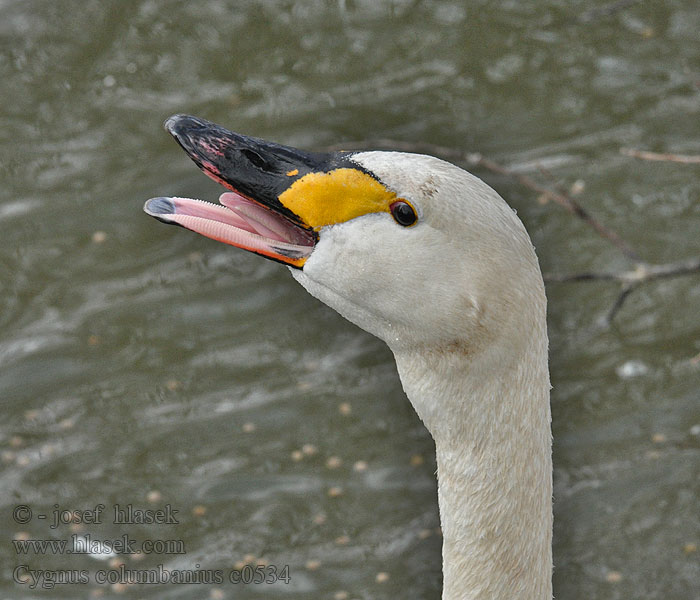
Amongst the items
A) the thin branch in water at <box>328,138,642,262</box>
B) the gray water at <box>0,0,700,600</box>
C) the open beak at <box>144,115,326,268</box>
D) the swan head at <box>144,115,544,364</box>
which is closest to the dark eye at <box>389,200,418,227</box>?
the swan head at <box>144,115,544,364</box>

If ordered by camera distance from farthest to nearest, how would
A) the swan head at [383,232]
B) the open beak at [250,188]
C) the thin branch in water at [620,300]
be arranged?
the thin branch in water at [620,300], the open beak at [250,188], the swan head at [383,232]

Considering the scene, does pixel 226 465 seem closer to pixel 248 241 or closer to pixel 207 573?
pixel 207 573

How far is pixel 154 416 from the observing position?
25.2ft

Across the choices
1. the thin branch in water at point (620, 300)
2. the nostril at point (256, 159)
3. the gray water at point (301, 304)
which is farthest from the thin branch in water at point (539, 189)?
the nostril at point (256, 159)

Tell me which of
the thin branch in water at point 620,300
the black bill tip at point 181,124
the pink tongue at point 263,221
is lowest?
the thin branch in water at point 620,300

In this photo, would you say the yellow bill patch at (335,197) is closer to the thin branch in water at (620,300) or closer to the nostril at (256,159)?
the nostril at (256,159)

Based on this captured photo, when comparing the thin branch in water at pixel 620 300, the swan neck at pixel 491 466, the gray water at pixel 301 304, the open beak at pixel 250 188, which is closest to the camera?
the swan neck at pixel 491 466

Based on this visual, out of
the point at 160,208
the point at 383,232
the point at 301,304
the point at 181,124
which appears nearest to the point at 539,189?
the point at 383,232

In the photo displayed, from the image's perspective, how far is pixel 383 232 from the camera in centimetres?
348

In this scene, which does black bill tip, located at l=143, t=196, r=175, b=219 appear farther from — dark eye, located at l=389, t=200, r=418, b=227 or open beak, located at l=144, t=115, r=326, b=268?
dark eye, located at l=389, t=200, r=418, b=227

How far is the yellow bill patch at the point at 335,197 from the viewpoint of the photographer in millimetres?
3445

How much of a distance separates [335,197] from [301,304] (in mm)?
4962

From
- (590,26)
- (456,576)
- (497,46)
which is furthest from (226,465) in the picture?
(590,26)

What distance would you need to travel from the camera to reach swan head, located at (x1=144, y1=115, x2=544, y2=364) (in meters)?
3.30
